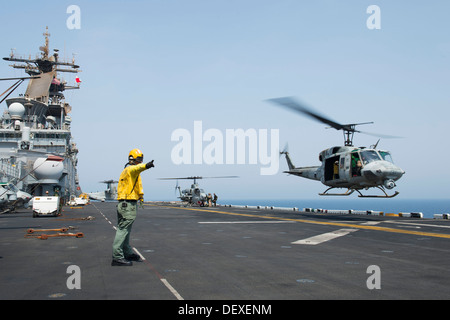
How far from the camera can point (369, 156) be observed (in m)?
21.4

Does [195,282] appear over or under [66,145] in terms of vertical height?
under

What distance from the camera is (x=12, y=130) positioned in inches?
2301

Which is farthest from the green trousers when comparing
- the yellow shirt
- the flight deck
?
the flight deck

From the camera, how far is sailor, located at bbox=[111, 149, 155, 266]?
7973 mm

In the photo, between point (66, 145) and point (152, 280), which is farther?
point (66, 145)

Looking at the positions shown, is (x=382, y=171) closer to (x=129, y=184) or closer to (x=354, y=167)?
(x=354, y=167)

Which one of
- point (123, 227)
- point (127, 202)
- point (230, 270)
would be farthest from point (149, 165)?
point (230, 270)

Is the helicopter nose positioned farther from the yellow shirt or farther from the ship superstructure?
the ship superstructure

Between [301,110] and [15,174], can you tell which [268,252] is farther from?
[15,174]

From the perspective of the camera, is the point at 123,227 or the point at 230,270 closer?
the point at 230,270

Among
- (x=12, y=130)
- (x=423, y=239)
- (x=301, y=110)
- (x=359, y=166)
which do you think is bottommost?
(x=423, y=239)

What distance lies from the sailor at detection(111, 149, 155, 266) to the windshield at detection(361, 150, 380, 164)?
1645 centimetres

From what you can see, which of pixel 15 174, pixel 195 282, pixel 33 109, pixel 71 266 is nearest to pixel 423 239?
pixel 195 282
